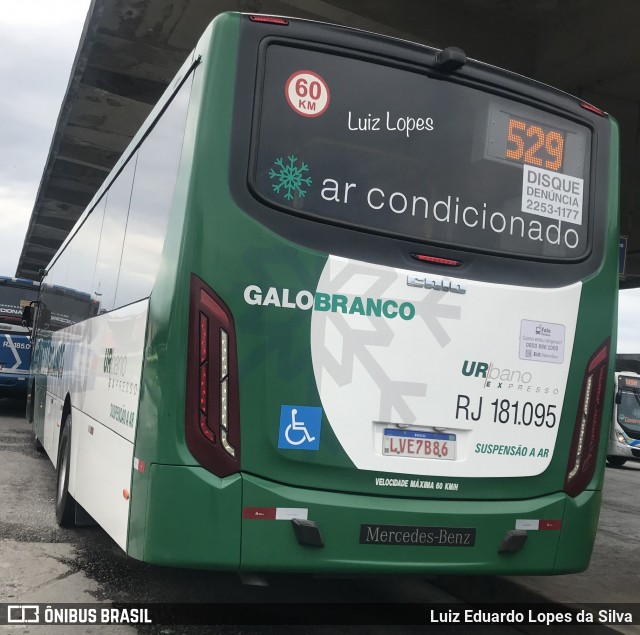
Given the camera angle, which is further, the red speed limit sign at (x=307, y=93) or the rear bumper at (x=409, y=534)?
the red speed limit sign at (x=307, y=93)

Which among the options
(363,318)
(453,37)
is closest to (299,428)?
(363,318)

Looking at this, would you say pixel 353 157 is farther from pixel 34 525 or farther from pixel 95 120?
pixel 95 120

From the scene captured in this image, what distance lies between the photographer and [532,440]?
4758mm

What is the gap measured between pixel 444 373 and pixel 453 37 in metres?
8.55

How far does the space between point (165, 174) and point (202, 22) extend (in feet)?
29.5

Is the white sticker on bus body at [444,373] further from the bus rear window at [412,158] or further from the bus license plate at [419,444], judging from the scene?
the bus rear window at [412,158]

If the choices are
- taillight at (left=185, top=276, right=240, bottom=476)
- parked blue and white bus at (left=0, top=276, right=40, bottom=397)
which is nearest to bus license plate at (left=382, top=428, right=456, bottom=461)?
taillight at (left=185, top=276, right=240, bottom=476)

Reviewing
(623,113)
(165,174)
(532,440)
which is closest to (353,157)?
(165,174)

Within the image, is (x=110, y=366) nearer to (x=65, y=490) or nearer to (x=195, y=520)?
(x=195, y=520)

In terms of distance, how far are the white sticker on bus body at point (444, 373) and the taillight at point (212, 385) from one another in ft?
1.38

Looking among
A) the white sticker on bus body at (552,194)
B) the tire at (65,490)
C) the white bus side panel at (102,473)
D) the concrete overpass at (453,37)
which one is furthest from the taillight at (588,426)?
the concrete overpass at (453,37)

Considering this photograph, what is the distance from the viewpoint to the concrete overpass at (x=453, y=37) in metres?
11.7

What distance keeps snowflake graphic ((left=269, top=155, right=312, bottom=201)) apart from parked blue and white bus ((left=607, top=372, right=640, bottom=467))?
23321 mm

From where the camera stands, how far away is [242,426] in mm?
4176
